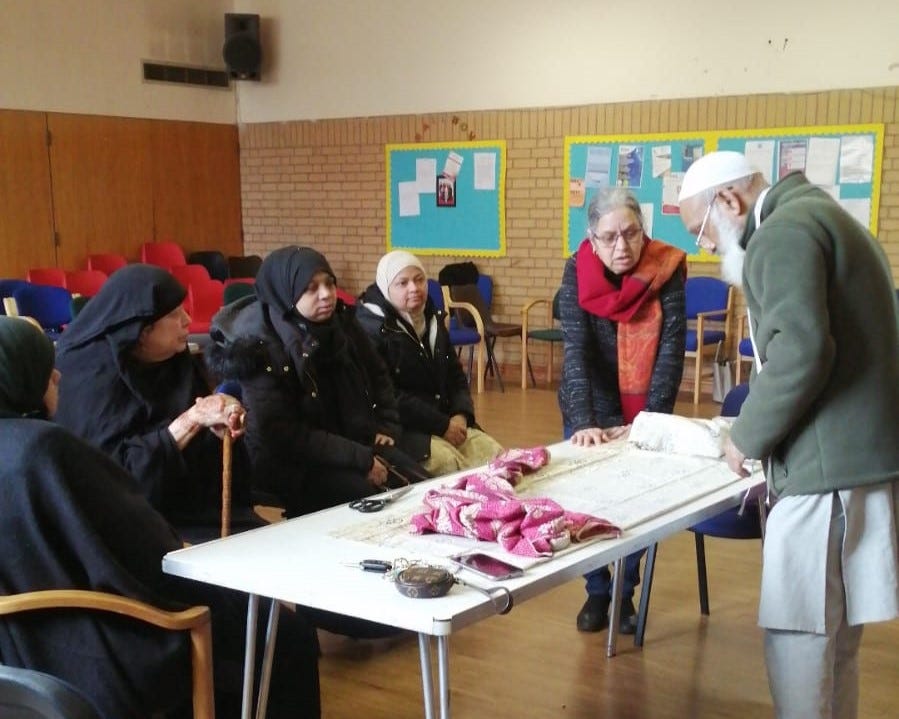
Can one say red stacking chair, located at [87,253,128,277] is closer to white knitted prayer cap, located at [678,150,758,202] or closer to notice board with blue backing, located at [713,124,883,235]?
notice board with blue backing, located at [713,124,883,235]

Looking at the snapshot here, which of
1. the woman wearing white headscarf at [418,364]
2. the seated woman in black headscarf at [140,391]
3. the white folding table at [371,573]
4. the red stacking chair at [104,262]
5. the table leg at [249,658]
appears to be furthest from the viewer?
the red stacking chair at [104,262]

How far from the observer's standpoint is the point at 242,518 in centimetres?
308

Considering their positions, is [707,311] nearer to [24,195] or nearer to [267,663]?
[24,195]

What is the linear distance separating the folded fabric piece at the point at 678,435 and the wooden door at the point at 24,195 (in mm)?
7037

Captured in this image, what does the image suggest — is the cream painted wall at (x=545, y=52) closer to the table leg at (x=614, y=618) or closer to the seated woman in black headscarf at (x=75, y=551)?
the table leg at (x=614, y=618)

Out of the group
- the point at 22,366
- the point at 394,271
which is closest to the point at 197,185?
the point at 394,271

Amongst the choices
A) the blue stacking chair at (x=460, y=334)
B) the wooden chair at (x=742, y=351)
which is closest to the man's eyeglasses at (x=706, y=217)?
the wooden chair at (x=742, y=351)

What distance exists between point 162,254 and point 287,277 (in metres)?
6.62

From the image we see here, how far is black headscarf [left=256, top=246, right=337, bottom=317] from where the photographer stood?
3275 millimetres

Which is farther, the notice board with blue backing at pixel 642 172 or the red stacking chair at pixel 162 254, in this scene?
the red stacking chair at pixel 162 254

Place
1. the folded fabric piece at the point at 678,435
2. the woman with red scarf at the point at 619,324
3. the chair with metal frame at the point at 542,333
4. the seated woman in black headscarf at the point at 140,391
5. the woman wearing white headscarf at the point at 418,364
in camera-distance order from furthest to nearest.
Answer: the chair with metal frame at the point at 542,333 → the woman wearing white headscarf at the point at 418,364 → the woman with red scarf at the point at 619,324 → the folded fabric piece at the point at 678,435 → the seated woman in black headscarf at the point at 140,391

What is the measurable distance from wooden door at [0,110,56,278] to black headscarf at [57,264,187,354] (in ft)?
20.8

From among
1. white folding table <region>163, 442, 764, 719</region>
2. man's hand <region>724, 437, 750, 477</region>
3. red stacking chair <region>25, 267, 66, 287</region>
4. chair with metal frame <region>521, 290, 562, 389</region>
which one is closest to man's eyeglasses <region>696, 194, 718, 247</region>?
man's hand <region>724, 437, 750, 477</region>

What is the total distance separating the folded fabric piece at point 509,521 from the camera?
6.91 feet
